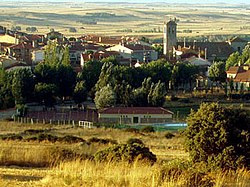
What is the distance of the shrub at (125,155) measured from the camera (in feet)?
34.8

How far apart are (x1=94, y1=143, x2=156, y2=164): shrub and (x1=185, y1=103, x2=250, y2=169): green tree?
2.90 feet

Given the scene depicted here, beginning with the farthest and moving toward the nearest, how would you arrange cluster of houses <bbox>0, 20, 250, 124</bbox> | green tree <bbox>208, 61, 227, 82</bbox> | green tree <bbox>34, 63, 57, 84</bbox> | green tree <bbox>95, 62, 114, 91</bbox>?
green tree <bbox>208, 61, 227, 82</bbox> → green tree <bbox>34, 63, 57, 84</bbox> → green tree <bbox>95, 62, 114, 91</bbox> → cluster of houses <bbox>0, 20, 250, 124</bbox>

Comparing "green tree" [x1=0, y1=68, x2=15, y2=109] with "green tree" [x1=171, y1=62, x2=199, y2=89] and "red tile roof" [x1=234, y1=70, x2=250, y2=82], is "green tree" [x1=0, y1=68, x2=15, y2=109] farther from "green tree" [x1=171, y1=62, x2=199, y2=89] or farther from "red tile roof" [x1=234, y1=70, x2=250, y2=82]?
"red tile roof" [x1=234, y1=70, x2=250, y2=82]

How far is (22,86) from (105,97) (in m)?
4.81

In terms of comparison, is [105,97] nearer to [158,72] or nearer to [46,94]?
[46,94]

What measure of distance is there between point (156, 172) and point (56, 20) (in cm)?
17280

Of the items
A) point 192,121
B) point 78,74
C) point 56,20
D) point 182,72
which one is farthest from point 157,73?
point 56,20

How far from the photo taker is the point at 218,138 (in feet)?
33.9

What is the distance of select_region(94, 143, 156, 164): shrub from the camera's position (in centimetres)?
1062

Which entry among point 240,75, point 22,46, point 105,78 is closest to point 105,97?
point 105,78

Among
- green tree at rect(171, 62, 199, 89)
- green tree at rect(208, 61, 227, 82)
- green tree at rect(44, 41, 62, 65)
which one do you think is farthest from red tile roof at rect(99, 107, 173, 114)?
green tree at rect(208, 61, 227, 82)

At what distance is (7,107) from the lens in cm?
3341

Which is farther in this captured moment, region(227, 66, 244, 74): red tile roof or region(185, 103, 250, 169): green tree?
region(227, 66, 244, 74): red tile roof

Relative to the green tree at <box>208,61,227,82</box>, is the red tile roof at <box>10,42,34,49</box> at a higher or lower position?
higher
